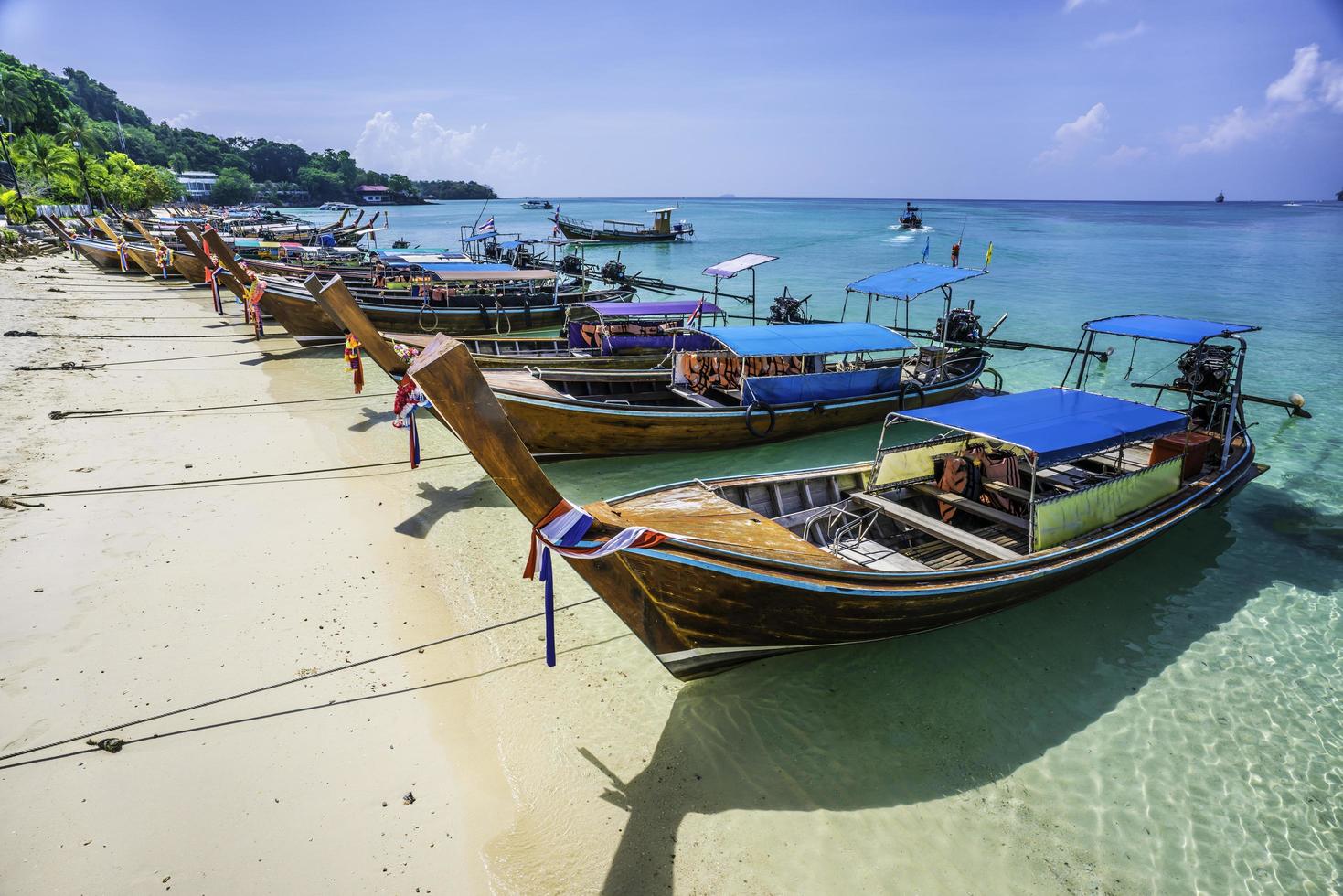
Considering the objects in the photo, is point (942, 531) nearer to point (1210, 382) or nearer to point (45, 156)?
point (1210, 382)

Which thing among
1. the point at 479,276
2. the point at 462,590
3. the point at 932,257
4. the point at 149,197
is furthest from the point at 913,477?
the point at 149,197

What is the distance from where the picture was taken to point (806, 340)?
12242mm

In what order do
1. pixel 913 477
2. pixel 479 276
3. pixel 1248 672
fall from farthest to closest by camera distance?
pixel 479 276 < pixel 913 477 < pixel 1248 672

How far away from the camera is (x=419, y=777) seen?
5094 millimetres

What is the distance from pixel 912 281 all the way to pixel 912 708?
35.3 feet

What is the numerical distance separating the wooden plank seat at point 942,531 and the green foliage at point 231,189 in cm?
12205

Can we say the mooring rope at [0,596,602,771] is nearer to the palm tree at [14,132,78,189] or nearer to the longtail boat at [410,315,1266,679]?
the longtail boat at [410,315,1266,679]

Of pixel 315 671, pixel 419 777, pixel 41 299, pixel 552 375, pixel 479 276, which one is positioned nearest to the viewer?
pixel 419 777

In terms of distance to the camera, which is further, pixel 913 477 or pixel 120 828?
pixel 913 477

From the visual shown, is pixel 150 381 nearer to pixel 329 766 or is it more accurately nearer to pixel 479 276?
pixel 479 276

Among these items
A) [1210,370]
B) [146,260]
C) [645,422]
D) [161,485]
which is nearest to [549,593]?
[645,422]

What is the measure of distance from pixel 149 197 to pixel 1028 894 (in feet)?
284

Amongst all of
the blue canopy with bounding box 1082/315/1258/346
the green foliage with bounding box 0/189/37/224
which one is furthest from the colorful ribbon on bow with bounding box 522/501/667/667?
the green foliage with bounding box 0/189/37/224

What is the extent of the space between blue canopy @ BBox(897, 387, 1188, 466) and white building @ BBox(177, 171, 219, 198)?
127296mm
